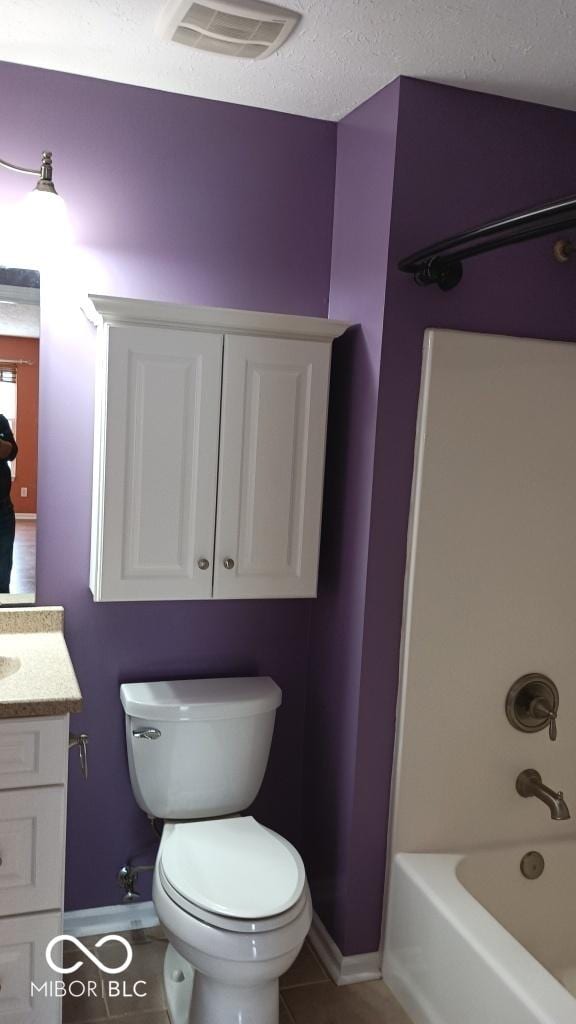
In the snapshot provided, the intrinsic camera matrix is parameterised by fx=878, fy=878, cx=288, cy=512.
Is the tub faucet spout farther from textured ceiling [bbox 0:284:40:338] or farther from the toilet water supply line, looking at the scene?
textured ceiling [bbox 0:284:40:338]

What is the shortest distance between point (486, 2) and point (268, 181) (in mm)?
846

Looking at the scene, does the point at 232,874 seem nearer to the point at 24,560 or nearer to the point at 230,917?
the point at 230,917

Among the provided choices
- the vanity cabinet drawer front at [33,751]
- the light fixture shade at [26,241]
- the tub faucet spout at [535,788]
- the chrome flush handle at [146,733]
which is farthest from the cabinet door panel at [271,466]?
the tub faucet spout at [535,788]

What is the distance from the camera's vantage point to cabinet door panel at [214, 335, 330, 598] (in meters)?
2.24

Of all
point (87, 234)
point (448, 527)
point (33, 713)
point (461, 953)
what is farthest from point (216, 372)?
point (461, 953)

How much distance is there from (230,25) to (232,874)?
6.08 feet

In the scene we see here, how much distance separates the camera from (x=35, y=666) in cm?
204

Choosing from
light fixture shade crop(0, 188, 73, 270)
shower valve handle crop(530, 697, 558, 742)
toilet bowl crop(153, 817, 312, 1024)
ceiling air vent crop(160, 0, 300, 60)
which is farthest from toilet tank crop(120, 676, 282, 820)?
ceiling air vent crop(160, 0, 300, 60)

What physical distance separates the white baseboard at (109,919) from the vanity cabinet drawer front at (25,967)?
0.54 metres

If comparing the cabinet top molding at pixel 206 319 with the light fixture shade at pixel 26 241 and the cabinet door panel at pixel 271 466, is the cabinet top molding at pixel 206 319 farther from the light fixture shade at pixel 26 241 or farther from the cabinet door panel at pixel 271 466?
the light fixture shade at pixel 26 241

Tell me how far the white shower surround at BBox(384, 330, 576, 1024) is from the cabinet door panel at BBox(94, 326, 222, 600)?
538 millimetres

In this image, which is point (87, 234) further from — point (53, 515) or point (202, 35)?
point (53, 515)

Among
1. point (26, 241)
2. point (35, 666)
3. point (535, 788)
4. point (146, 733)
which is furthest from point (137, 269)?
point (535, 788)

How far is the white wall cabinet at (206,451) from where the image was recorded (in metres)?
2.14
